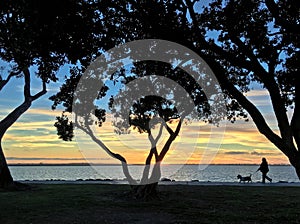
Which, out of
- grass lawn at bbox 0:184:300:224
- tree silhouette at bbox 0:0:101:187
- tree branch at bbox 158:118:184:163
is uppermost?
tree silhouette at bbox 0:0:101:187

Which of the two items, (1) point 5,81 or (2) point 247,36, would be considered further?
(1) point 5,81

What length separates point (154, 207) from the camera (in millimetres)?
19094

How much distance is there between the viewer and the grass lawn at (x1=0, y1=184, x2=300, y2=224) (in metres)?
15.7

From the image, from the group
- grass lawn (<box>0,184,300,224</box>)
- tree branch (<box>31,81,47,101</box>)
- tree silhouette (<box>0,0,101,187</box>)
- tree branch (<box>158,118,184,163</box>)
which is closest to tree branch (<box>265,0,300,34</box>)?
tree silhouette (<box>0,0,101,187</box>)

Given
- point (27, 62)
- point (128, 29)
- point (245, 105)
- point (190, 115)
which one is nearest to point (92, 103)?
point (190, 115)

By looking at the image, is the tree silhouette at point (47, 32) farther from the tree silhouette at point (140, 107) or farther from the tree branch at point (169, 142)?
the tree branch at point (169, 142)

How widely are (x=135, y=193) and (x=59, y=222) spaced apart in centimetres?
781

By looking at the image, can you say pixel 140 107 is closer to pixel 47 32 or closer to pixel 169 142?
pixel 169 142

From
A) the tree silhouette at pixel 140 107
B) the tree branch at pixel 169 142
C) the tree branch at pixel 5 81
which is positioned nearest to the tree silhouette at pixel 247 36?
the tree silhouette at pixel 140 107

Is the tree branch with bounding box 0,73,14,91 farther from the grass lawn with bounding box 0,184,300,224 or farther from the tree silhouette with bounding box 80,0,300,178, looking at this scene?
the tree silhouette with bounding box 80,0,300,178

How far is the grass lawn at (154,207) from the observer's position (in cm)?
1570

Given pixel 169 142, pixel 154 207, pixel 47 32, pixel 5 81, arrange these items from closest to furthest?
pixel 47 32 → pixel 154 207 → pixel 169 142 → pixel 5 81

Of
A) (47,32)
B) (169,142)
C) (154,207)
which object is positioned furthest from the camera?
(169,142)

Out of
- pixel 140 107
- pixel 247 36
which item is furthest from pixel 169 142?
pixel 247 36
